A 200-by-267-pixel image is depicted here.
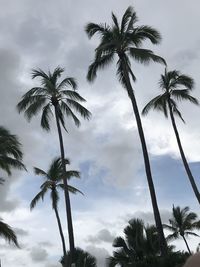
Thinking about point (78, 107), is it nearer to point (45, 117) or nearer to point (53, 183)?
point (45, 117)

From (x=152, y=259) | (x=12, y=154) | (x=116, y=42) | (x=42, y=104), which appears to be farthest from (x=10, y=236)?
(x=116, y=42)

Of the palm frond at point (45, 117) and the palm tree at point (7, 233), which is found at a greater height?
the palm frond at point (45, 117)

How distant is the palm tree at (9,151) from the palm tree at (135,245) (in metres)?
12.0

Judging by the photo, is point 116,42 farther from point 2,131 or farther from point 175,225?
point 175,225

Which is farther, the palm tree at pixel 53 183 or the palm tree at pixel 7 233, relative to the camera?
the palm tree at pixel 53 183

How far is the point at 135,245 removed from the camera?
33.4 m

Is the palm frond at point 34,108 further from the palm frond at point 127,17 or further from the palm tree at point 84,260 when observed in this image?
the palm tree at point 84,260

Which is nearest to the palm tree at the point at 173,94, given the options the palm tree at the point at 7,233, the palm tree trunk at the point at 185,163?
the palm tree trunk at the point at 185,163

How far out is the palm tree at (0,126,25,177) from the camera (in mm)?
26219

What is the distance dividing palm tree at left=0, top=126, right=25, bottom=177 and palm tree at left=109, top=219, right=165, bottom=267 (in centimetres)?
1197

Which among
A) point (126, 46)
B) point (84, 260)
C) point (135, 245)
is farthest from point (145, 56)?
point (84, 260)

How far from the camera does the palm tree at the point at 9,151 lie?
26.2m

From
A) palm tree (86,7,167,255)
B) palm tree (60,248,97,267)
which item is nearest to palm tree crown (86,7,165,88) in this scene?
palm tree (86,7,167,255)

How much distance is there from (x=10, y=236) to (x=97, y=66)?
12688 millimetres
